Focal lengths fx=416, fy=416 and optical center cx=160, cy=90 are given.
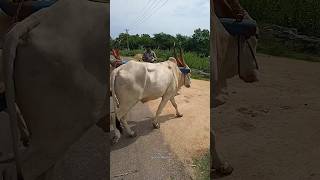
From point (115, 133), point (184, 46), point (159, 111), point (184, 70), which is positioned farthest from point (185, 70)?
point (115, 133)

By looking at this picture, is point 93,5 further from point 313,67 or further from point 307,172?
point 307,172

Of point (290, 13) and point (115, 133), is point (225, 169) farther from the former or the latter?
point (290, 13)

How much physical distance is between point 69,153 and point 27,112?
301 millimetres

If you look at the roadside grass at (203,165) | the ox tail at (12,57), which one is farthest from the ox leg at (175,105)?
the ox tail at (12,57)

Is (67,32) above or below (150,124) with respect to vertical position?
above

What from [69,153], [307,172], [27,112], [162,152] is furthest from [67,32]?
[307,172]

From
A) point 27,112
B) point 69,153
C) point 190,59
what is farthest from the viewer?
point 190,59

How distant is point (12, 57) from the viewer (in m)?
1.71

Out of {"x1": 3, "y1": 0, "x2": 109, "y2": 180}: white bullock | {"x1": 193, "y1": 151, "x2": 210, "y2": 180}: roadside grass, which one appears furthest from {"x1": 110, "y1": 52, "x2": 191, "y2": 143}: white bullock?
{"x1": 193, "y1": 151, "x2": 210, "y2": 180}: roadside grass

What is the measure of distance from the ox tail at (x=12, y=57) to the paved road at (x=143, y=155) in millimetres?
499

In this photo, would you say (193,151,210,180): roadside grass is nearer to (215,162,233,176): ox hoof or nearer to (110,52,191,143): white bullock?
(215,162,233,176): ox hoof

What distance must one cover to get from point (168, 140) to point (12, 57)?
33.9 inches

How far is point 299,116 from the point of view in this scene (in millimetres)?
2154

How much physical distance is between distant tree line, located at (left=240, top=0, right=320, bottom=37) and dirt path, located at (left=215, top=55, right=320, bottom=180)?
185 mm
